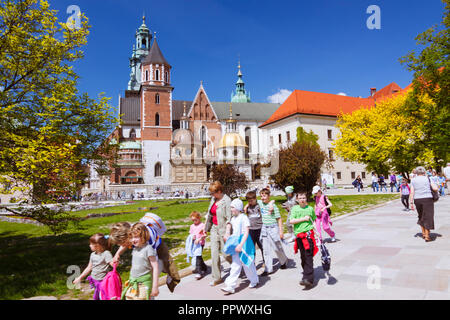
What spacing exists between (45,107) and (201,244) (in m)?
5.48

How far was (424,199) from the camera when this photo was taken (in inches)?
300

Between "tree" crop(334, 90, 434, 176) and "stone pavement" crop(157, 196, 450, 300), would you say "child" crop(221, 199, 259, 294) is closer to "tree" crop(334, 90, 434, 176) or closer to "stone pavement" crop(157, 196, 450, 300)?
"stone pavement" crop(157, 196, 450, 300)

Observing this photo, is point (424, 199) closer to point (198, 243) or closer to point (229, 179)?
point (198, 243)

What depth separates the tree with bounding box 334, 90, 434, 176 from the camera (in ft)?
91.1

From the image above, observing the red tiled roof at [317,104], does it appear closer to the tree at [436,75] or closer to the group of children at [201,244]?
the tree at [436,75]

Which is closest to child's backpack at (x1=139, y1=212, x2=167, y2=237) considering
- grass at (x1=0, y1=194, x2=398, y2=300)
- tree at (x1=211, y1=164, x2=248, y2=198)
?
grass at (x1=0, y1=194, x2=398, y2=300)

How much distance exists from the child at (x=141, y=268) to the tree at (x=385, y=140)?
27.5m

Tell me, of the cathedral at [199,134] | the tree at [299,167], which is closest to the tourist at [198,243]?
the tree at [299,167]

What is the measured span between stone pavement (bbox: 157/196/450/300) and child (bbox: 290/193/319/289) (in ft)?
0.76

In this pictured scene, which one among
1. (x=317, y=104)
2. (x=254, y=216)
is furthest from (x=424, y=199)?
(x=317, y=104)

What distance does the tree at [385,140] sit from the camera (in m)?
27.8

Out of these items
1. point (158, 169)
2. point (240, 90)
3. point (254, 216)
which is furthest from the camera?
point (240, 90)

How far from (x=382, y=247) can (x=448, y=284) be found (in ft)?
8.63
